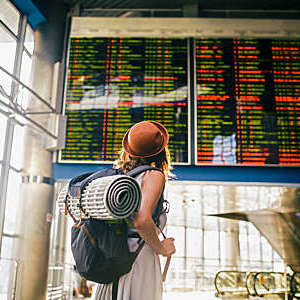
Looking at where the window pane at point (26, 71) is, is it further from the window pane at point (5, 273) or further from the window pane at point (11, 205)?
the window pane at point (5, 273)

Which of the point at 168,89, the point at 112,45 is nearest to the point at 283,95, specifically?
the point at 168,89

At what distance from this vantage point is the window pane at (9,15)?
5167 mm

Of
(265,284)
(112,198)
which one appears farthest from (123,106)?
(265,284)

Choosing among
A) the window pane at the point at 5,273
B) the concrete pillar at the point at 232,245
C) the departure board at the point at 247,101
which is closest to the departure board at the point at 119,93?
the departure board at the point at 247,101

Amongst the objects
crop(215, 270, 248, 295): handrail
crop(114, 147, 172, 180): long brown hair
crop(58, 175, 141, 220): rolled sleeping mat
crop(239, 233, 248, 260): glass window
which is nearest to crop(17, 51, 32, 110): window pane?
crop(114, 147, 172, 180): long brown hair

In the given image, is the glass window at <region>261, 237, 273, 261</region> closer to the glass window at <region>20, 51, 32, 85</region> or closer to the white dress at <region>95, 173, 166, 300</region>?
the glass window at <region>20, 51, 32, 85</region>

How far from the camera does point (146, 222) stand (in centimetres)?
131

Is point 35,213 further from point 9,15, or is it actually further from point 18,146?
point 9,15

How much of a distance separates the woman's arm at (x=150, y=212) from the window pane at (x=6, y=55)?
12.5 feet

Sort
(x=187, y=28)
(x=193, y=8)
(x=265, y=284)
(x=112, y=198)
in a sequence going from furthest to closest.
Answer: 1. (x=265, y=284)
2. (x=193, y=8)
3. (x=187, y=28)
4. (x=112, y=198)

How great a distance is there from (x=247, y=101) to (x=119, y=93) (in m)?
1.77

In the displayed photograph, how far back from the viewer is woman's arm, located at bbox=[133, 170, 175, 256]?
1.30 metres

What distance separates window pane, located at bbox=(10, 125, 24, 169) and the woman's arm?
14.2 ft

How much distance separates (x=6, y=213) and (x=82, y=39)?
8.85ft
